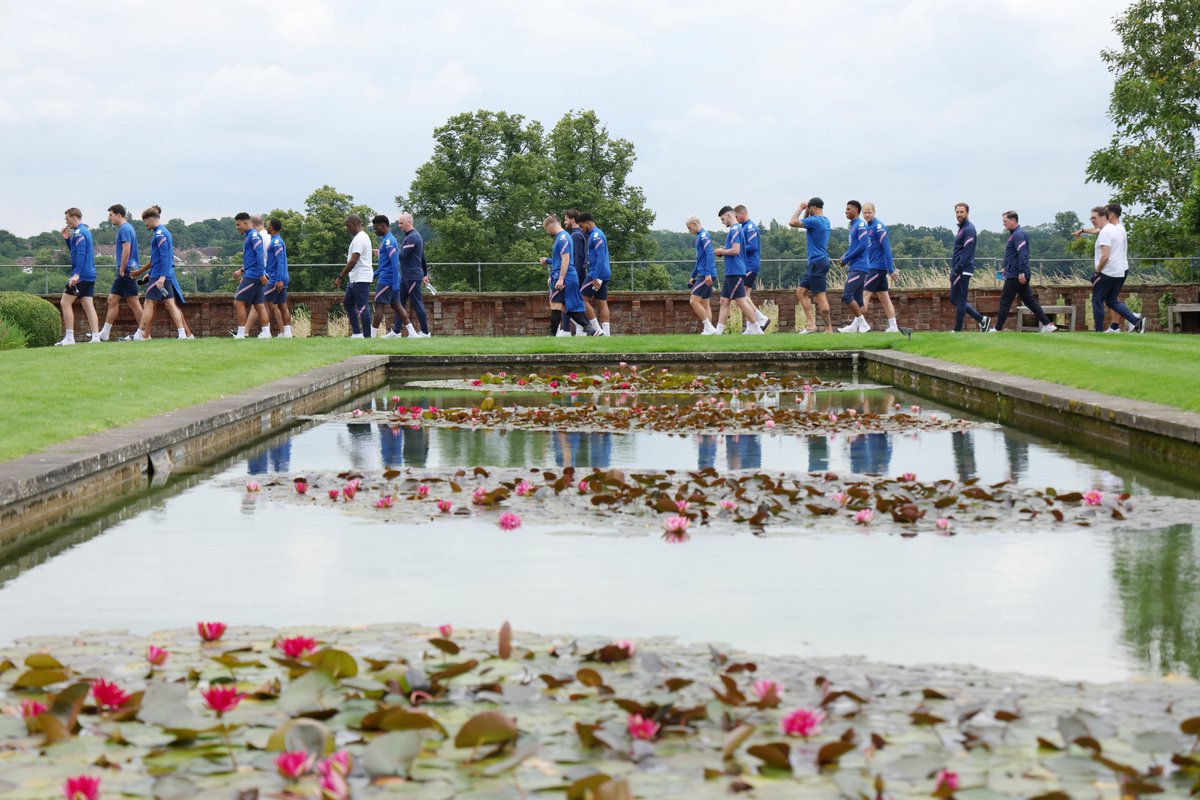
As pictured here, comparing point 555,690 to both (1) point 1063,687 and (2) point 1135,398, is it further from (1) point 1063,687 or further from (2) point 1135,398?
(2) point 1135,398

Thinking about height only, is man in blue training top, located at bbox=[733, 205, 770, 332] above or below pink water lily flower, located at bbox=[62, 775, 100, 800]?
above

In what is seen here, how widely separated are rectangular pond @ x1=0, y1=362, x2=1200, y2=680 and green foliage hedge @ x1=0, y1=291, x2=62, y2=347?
19.4 m

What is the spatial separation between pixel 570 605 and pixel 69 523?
11.0ft

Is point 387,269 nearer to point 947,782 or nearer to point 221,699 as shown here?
point 221,699

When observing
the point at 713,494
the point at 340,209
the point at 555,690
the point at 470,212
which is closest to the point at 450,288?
the point at 470,212

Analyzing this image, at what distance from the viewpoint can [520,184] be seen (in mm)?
68562

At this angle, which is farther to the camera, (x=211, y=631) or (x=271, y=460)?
(x=271, y=460)

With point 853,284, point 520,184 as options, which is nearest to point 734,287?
point 853,284

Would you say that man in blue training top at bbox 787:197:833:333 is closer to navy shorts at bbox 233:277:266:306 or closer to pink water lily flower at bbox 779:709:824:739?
navy shorts at bbox 233:277:266:306

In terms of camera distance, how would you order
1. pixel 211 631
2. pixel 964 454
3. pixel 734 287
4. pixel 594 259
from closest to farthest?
pixel 211 631 < pixel 964 454 < pixel 594 259 < pixel 734 287

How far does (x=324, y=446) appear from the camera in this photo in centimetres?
1173

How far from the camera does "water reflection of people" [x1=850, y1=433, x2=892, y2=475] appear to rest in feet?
32.6

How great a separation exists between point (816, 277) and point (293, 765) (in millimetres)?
22134

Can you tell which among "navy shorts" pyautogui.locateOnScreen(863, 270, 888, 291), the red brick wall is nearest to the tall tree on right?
the red brick wall
